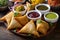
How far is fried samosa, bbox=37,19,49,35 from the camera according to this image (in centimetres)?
94

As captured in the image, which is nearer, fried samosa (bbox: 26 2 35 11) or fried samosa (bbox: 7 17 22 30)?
fried samosa (bbox: 7 17 22 30)

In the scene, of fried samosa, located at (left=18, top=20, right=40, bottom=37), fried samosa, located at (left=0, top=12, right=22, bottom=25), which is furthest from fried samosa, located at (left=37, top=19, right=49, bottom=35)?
fried samosa, located at (left=0, top=12, right=22, bottom=25)

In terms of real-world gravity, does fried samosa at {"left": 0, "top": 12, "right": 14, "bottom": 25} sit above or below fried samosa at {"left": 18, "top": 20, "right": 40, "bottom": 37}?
above

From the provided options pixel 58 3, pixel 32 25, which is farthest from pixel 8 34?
pixel 58 3

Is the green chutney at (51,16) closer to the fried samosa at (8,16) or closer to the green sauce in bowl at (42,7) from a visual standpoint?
the green sauce in bowl at (42,7)

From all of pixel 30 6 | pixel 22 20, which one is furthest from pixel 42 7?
pixel 22 20

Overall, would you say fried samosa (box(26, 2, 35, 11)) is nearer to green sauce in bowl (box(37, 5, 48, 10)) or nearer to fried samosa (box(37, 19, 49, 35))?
green sauce in bowl (box(37, 5, 48, 10))

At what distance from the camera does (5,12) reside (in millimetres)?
1134

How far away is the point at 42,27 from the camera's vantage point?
3.10ft

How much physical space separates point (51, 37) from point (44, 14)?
0.16m

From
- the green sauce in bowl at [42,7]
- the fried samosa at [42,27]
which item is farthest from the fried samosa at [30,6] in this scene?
the fried samosa at [42,27]

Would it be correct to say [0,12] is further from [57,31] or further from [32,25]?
[57,31]

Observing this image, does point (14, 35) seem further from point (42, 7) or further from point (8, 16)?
point (42, 7)

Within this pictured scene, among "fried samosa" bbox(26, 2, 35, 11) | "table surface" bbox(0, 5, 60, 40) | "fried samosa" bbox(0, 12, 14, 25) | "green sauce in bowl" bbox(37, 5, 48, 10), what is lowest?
"table surface" bbox(0, 5, 60, 40)
